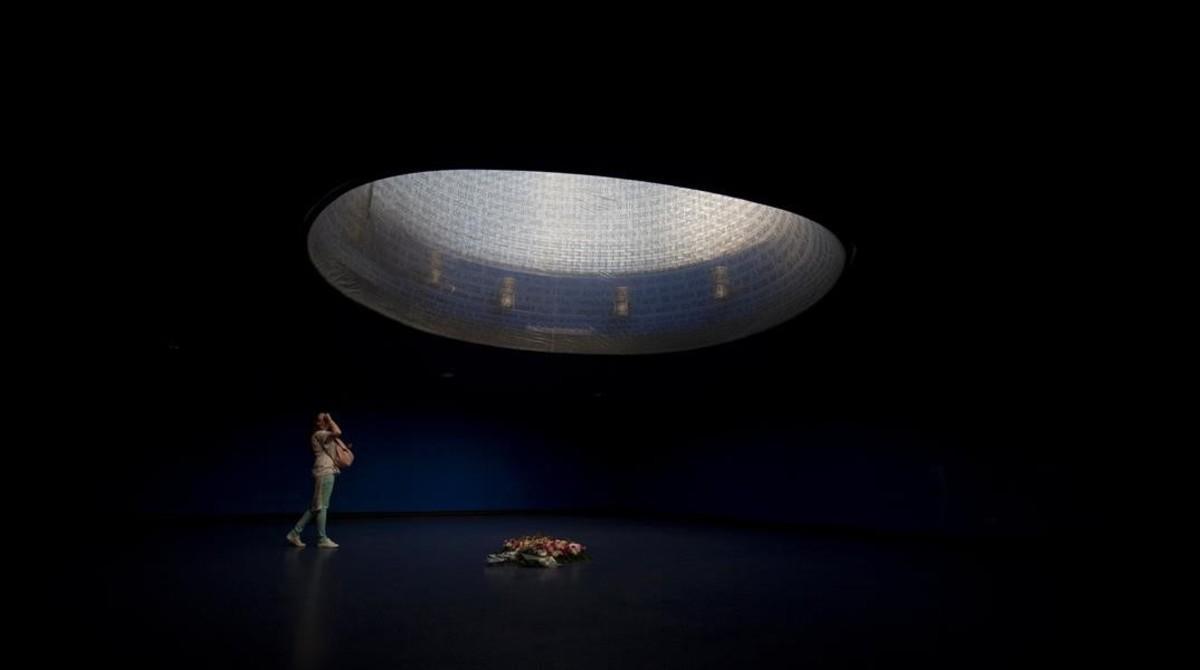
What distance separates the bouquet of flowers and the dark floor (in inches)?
9.1

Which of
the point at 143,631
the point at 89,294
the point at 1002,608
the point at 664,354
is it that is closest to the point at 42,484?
the point at 89,294

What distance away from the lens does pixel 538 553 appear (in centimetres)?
742

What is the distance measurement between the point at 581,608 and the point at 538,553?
8.13 feet

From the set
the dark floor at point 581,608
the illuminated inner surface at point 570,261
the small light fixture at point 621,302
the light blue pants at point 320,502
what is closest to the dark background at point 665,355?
the illuminated inner surface at point 570,261

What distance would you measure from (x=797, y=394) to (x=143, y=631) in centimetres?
1300

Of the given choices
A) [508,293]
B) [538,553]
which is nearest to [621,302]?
[508,293]

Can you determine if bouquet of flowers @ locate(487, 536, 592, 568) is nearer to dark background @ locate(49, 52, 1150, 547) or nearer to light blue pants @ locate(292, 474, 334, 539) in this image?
light blue pants @ locate(292, 474, 334, 539)

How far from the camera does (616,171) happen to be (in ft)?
16.2

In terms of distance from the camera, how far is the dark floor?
3707mm

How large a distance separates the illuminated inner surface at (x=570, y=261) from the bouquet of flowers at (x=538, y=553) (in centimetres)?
430

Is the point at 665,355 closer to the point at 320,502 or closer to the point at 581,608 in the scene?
the point at 320,502

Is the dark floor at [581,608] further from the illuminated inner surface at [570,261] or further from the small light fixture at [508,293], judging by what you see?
the small light fixture at [508,293]

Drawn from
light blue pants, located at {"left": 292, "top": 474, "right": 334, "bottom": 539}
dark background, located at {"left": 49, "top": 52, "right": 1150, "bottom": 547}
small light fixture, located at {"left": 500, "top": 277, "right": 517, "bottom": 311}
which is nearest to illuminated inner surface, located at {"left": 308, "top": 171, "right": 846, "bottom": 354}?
small light fixture, located at {"left": 500, "top": 277, "right": 517, "bottom": 311}

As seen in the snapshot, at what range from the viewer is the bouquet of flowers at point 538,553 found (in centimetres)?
736
